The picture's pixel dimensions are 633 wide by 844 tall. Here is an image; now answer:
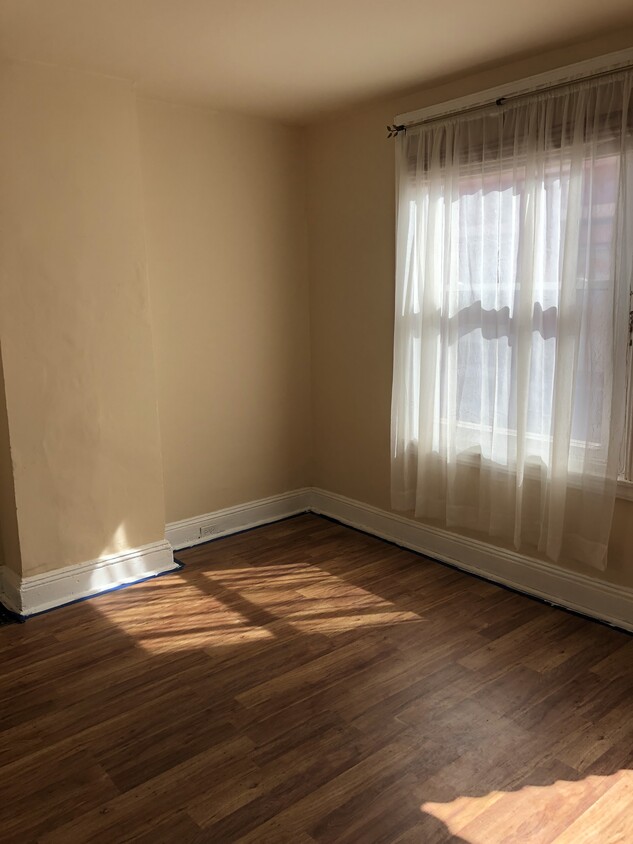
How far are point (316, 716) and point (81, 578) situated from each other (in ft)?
5.16

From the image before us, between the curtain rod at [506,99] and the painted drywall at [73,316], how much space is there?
1.37 m

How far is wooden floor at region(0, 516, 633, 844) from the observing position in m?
2.10

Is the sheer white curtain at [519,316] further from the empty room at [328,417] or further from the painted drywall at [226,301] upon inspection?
the painted drywall at [226,301]

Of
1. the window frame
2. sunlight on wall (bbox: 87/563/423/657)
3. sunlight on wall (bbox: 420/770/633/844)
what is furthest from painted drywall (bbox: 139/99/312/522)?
sunlight on wall (bbox: 420/770/633/844)

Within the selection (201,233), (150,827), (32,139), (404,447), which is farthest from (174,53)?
(150,827)

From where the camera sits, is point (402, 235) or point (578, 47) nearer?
point (578, 47)

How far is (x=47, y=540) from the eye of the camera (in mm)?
3453

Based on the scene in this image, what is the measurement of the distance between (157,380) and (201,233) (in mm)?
886

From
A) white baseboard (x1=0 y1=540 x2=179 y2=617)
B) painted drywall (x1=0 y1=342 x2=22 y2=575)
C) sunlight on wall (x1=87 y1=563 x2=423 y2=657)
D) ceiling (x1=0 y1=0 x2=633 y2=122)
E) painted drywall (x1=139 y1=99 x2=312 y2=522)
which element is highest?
ceiling (x1=0 y1=0 x2=633 y2=122)

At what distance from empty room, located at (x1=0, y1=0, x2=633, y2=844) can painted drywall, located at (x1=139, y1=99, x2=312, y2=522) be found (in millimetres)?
19

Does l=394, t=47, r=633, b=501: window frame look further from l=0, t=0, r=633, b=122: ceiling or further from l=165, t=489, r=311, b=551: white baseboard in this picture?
l=165, t=489, r=311, b=551: white baseboard

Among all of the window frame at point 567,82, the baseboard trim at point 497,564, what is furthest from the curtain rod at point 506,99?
the baseboard trim at point 497,564

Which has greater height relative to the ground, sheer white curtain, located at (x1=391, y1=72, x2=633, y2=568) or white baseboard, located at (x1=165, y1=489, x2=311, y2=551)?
sheer white curtain, located at (x1=391, y1=72, x2=633, y2=568)

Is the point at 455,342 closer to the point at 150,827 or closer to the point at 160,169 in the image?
the point at 160,169
